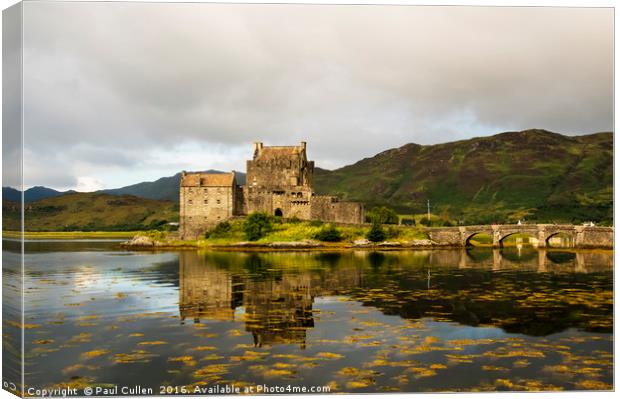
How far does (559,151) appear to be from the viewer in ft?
525

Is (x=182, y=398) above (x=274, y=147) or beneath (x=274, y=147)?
beneath

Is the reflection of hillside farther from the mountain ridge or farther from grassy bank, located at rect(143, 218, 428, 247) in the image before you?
the mountain ridge

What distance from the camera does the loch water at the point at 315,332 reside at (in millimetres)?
11547

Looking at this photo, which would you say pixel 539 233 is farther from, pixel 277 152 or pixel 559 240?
pixel 277 152

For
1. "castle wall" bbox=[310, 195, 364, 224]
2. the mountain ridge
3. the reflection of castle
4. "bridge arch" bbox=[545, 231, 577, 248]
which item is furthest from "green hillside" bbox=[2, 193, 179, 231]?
the reflection of castle

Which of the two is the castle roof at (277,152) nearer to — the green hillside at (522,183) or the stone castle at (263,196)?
the stone castle at (263,196)

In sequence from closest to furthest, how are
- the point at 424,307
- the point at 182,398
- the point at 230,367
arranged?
the point at 182,398
the point at 230,367
the point at 424,307

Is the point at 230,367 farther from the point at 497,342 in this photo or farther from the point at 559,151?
the point at 559,151

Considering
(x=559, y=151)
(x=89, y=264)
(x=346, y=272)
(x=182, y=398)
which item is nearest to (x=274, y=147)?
(x=89, y=264)

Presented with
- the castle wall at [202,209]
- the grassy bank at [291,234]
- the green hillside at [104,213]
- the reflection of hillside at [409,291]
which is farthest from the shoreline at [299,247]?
the green hillside at [104,213]

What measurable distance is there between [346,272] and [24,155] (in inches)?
945

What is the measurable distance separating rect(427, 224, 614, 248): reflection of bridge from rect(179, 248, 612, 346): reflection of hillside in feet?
47.2

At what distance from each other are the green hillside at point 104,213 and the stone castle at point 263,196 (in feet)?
165

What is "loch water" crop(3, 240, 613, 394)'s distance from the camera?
11547mm
